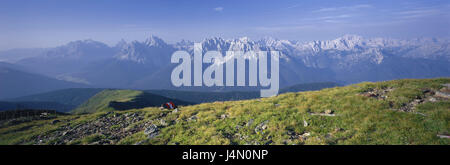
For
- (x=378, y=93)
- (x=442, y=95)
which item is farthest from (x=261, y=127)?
(x=442, y=95)

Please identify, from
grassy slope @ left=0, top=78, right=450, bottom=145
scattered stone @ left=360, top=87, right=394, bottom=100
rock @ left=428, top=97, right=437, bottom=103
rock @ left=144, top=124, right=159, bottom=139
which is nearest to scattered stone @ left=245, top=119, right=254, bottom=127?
grassy slope @ left=0, top=78, right=450, bottom=145

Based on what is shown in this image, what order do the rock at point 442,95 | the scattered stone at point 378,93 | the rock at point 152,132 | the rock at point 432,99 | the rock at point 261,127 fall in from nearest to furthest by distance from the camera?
the rock at point 261,127 < the rock at point 432,99 < the rock at point 442,95 < the rock at point 152,132 < the scattered stone at point 378,93

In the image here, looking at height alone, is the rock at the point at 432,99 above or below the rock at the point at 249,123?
above

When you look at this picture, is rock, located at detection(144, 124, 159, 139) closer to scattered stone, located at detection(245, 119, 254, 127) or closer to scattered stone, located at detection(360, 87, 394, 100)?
scattered stone, located at detection(245, 119, 254, 127)

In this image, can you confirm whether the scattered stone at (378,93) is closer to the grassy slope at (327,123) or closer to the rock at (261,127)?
the grassy slope at (327,123)

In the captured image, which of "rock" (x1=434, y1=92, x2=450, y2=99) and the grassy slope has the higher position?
"rock" (x1=434, y1=92, x2=450, y2=99)

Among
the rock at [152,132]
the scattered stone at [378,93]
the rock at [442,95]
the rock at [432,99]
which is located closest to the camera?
the rock at [432,99]

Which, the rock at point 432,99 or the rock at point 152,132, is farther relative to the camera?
the rock at point 152,132

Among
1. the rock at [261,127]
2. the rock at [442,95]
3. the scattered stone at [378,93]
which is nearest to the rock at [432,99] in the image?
the rock at [442,95]

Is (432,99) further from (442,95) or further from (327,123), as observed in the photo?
(327,123)
